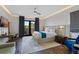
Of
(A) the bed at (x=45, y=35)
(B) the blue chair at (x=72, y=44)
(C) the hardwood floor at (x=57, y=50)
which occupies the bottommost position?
(C) the hardwood floor at (x=57, y=50)

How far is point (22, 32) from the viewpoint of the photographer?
2.14 m

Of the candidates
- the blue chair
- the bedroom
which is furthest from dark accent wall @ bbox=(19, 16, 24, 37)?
the blue chair

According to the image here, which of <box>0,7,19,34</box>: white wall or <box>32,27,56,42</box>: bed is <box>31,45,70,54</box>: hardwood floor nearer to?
<box>32,27,56,42</box>: bed

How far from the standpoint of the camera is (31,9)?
2.11 metres

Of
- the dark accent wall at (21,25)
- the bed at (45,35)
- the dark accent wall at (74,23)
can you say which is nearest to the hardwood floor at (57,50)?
the bed at (45,35)

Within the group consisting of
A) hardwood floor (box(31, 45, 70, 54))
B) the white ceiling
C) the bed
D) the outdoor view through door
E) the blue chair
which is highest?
the white ceiling

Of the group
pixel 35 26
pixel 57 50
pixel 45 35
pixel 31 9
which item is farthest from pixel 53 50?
pixel 31 9

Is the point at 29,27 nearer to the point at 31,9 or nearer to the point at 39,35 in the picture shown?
the point at 39,35

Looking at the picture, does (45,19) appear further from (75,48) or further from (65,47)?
(75,48)

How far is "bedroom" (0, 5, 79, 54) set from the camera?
2.06 m

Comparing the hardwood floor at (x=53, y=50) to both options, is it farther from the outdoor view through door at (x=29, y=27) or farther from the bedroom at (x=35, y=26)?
the outdoor view through door at (x=29, y=27)

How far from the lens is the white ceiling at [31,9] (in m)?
2.05
